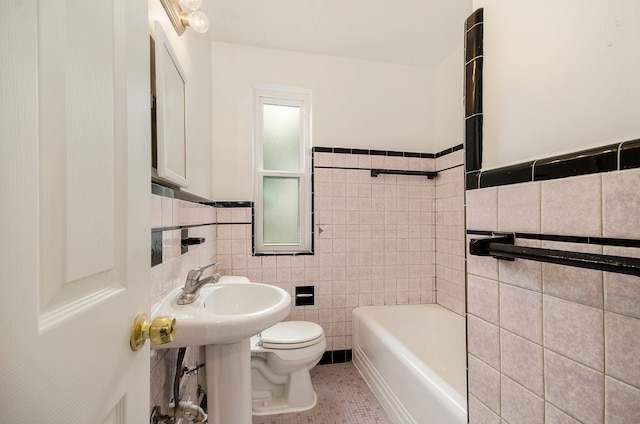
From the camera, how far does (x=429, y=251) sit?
232 centimetres

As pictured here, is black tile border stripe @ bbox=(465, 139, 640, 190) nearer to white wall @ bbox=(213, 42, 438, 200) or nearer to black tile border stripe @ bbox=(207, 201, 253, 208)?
white wall @ bbox=(213, 42, 438, 200)

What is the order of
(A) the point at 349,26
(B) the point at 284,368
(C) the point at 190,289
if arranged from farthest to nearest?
(A) the point at 349,26 → (B) the point at 284,368 → (C) the point at 190,289

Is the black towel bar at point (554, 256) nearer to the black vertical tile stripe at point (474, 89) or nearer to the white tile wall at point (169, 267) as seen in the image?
the black vertical tile stripe at point (474, 89)

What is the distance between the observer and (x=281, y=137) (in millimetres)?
2295

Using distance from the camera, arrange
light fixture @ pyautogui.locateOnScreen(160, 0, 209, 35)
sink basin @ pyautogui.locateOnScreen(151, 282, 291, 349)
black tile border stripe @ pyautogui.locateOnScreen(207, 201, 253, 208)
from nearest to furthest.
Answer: sink basin @ pyautogui.locateOnScreen(151, 282, 291, 349) < light fixture @ pyautogui.locateOnScreen(160, 0, 209, 35) < black tile border stripe @ pyautogui.locateOnScreen(207, 201, 253, 208)

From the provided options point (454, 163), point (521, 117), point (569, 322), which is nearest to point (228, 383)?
point (569, 322)

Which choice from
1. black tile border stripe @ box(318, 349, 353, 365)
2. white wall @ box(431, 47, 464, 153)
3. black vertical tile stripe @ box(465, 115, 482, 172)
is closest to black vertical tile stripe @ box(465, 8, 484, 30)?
black vertical tile stripe @ box(465, 115, 482, 172)

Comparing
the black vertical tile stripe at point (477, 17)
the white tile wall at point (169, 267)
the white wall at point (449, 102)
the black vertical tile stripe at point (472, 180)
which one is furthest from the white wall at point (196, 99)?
the white wall at point (449, 102)

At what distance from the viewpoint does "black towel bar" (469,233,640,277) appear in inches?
17.5

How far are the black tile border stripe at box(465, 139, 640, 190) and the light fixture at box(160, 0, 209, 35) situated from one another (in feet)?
4.49

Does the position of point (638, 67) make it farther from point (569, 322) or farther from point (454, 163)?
point (454, 163)

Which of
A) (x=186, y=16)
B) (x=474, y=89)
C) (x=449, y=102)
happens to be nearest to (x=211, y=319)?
(x=474, y=89)

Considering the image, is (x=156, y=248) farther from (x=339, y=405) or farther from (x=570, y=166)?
(x=339, y=405)

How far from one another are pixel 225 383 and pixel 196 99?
60.7 inches
